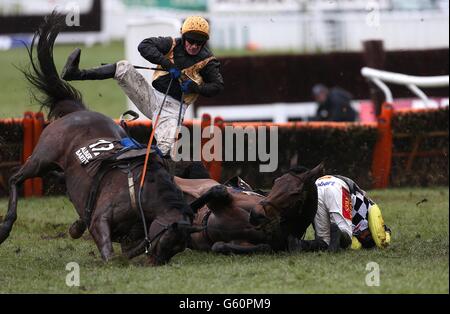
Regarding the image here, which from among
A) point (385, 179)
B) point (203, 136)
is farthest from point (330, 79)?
point (203, 136)

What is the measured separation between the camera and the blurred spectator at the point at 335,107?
18422 millimetres

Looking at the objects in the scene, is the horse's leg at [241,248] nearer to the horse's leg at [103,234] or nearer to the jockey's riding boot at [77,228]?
the horse's leg at [103,234]

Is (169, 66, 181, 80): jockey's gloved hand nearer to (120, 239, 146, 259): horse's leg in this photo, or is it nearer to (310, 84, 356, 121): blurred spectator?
(120, 239, 146, 259): horse's leg

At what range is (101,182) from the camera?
353 inches

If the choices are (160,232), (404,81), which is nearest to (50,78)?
(160,232)

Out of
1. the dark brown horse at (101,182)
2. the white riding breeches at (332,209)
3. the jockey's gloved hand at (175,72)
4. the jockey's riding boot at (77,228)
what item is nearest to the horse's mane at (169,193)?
the dark brown horse at (101,182)

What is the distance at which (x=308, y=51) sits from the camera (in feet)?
73.0

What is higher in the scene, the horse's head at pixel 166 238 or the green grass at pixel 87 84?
the horse's head at pixel 166 238

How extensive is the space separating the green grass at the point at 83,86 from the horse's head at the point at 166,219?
464 inches

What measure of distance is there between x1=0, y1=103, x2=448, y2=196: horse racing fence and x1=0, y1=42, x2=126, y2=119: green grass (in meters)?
6.81

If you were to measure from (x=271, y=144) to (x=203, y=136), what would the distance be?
98cm

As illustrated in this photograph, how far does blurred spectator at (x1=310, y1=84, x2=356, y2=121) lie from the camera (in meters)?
18.4

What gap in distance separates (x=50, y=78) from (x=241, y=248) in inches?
99.2

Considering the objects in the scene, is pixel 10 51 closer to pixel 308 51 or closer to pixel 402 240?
pixel 308 51
